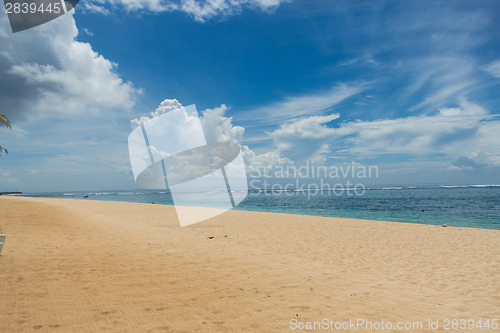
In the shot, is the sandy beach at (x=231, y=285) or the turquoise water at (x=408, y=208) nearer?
the sandy beach at (x=231, y=285)

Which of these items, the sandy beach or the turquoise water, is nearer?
the sandy beach

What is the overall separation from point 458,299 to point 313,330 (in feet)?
13.1

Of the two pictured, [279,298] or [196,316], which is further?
[279,298]

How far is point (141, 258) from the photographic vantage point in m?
8.75

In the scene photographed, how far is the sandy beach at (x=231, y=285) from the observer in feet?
15.5

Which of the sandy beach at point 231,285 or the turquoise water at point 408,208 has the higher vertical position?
the sandy beach at point 231,285

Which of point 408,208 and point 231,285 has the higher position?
point 231,285

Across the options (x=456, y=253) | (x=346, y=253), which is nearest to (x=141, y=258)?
(x=346, y=253)

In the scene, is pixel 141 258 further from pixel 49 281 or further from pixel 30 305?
pixel 30 305

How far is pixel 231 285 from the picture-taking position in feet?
21.3

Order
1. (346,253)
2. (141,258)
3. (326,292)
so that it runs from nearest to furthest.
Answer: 1. (326,292)
2. (141,258)
3. (346,253)

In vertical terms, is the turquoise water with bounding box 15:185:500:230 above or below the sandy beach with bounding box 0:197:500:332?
below

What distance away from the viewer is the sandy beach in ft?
15.5

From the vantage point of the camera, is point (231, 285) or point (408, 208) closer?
point (231, 285)
